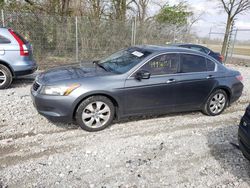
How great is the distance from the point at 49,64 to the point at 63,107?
22.5 feet

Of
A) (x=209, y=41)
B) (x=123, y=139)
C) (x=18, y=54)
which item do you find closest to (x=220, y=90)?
(x=123, y=139)

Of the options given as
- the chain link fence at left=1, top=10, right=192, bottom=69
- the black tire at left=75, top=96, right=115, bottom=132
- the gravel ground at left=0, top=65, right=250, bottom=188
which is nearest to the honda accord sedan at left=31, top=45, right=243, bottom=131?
the black tire at left=75, top=96, right=115, bottom=132


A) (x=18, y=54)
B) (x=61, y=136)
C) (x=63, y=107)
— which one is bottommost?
(x=61, y=136)

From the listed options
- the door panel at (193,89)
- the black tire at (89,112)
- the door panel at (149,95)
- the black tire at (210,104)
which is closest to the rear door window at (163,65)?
the door panel at (149,95)

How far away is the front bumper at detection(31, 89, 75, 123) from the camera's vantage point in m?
3.50

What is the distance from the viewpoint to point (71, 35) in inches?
415

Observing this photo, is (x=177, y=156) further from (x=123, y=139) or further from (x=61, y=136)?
(x=61, y=136)

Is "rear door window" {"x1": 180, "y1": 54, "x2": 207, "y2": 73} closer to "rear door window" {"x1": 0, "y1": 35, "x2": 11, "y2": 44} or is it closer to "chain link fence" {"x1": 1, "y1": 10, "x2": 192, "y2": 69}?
"rear door window" {"x1": 0, "y1": 35, "x2": 11, "y2": 44}

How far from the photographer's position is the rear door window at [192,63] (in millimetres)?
4328

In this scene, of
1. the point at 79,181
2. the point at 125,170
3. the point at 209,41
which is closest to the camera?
the point at 79,181

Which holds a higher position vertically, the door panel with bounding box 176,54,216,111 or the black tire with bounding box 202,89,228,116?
the door panel with bounding box 176,54,216,111

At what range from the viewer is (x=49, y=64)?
9.76m

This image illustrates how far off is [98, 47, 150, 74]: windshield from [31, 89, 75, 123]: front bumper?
42.1 inches

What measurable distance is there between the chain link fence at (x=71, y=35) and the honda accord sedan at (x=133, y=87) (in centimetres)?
565
